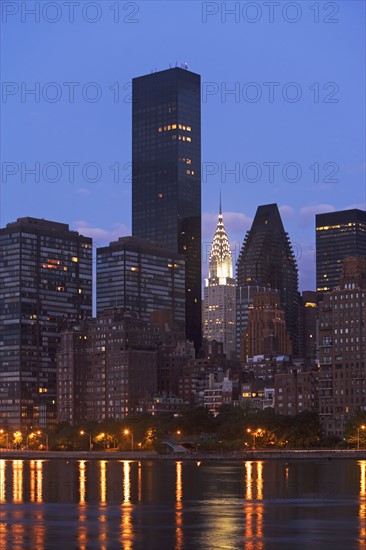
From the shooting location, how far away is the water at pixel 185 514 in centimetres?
8738

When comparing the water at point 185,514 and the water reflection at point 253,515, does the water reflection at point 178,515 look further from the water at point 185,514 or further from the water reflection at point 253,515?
the water reflection at point 253,515

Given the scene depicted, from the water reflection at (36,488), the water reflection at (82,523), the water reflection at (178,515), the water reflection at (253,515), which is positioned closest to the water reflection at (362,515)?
the water reflection at (253,515)

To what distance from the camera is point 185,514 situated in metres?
108

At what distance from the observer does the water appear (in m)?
87.4

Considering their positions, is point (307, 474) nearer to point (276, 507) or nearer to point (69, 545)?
point (276, 507)

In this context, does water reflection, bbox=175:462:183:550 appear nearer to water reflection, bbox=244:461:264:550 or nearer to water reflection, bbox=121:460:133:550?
water reflection, bbox=121:460:133:550

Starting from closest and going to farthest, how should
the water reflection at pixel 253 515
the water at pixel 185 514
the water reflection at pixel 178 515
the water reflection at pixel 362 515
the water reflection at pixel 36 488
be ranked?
the water reflection at pixel 253 515
the water at pixel 185 514
the water reflection at pixel 178 515
the water reflection at pixel 362 515
the water reflection at pixel 36 488

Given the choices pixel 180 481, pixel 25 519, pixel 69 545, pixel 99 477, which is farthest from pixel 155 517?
pixel 99 477

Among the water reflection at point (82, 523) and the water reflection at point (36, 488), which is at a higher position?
the water reflection at point (82, 523)

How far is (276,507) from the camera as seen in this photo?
11294cm

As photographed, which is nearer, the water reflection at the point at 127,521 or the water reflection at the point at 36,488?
the water reflection at the point at 127,521

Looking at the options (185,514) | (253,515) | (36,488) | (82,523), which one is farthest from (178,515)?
(36,488)

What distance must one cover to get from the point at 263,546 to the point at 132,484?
76.8 meters

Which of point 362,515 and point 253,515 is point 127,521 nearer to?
point 253,515
